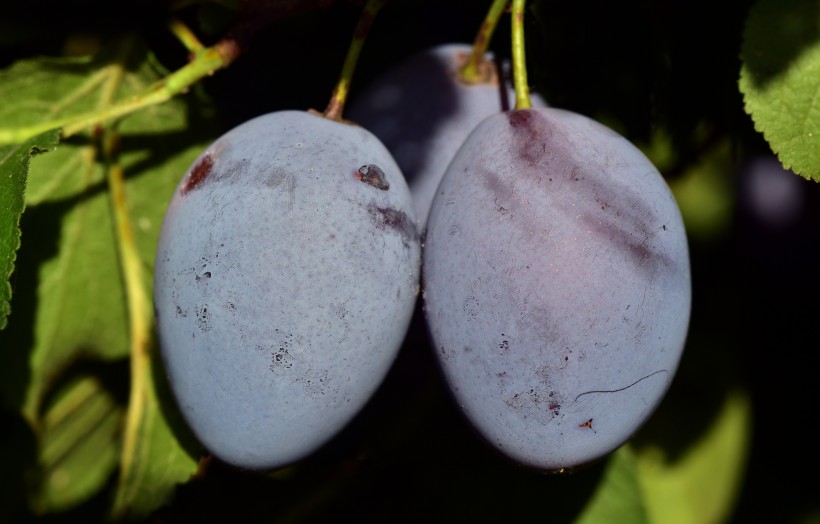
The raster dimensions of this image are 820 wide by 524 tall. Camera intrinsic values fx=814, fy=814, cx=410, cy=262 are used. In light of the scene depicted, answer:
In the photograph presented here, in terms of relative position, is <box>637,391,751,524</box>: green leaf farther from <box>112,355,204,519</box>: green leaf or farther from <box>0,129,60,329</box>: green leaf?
<box>0,129,60,329</box>: green leaf

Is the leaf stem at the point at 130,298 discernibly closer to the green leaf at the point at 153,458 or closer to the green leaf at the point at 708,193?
the green leaf at the point at 153,458

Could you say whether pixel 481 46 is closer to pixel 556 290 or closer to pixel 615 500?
pixel 556 290

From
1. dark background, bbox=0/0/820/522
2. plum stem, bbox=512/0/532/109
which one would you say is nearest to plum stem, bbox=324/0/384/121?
dark background, bbox=0/0/820/522

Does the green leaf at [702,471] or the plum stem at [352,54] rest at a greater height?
the plum stem at [352,54]

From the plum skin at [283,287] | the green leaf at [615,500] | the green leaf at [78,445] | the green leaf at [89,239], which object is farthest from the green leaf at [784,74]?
the green leaf at [78,445]

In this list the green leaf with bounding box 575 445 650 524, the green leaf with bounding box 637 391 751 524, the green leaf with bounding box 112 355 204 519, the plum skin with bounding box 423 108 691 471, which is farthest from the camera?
the green leaf with bounding box 637 391 751 524

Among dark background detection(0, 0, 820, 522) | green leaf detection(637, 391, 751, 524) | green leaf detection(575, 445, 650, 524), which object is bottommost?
green leaf detection(637, 391, 751, 524)

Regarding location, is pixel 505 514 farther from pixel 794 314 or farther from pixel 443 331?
pixel 794 314
